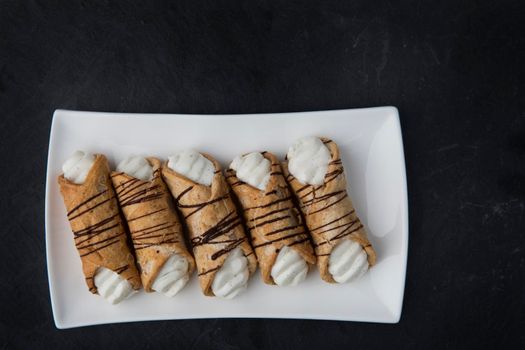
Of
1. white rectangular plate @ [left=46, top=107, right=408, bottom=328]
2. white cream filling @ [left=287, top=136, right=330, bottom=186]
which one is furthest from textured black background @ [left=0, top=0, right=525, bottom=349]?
white cream filling @ [left=287, top=136, right=330, bottom=186]

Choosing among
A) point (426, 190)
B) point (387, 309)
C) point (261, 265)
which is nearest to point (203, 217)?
point (261, 265)

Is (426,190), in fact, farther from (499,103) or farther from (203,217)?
(203,217)

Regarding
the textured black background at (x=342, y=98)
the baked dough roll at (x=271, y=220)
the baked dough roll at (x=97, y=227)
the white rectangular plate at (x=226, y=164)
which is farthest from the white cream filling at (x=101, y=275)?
the baked dough roll at (x=271, y=220)

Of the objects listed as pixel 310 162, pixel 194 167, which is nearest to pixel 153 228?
pixel 194 167

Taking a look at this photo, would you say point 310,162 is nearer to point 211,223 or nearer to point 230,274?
point 211,223

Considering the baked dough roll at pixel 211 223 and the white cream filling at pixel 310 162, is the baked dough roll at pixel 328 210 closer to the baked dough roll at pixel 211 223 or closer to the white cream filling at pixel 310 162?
the white cream filling at pixel 310 162
